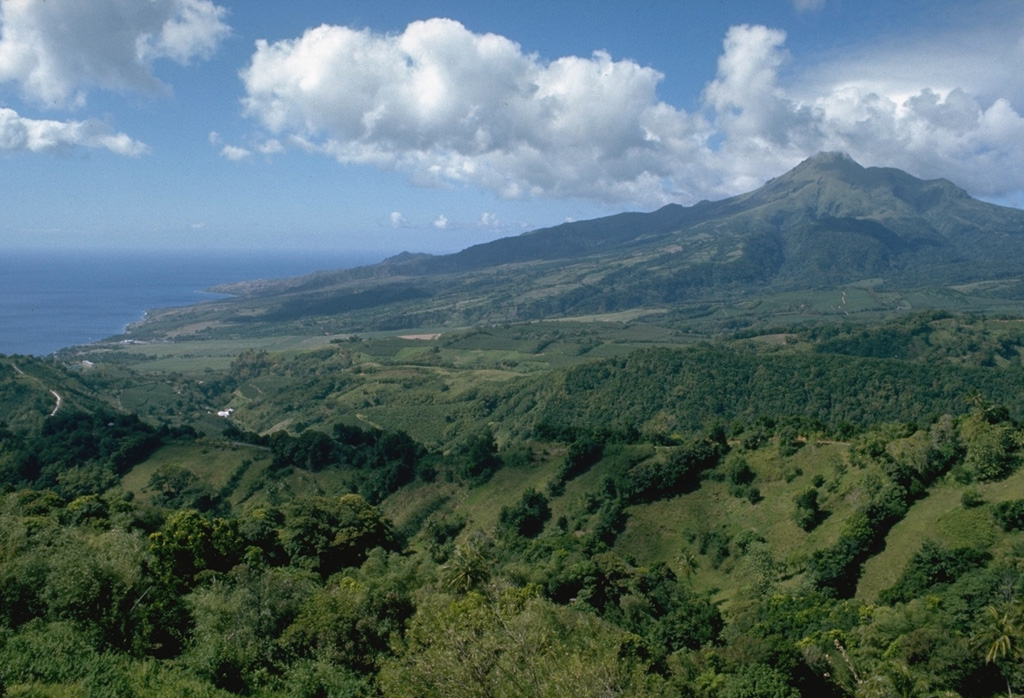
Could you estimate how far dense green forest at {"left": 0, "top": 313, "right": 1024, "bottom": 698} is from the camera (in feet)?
67.1

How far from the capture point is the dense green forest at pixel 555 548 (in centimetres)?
2045

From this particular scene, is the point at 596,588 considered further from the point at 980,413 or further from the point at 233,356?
the point at 233,356

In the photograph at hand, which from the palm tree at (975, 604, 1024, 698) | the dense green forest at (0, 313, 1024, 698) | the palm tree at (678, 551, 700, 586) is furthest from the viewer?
the palm tree at (678, 551, 700, 586)

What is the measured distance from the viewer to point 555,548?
139 feet

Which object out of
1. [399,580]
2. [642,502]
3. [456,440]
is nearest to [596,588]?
[399,580]

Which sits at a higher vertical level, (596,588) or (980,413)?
(980,413)

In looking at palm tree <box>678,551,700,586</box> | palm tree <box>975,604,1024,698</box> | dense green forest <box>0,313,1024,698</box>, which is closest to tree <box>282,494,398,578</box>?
dense green forest <box>0,313,1024,698</box>

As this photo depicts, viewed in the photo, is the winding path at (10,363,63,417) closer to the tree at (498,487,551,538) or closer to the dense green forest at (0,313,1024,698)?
the dense green forest at (0,313,1024,698)

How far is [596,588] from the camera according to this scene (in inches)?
1384

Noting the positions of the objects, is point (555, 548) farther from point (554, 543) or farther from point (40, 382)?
point (40, 382)

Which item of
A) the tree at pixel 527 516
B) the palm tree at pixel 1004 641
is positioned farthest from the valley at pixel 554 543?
the tree at pixel 527 516

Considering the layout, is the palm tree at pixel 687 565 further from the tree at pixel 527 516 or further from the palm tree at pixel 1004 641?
the palm tree at pixel 1004 641

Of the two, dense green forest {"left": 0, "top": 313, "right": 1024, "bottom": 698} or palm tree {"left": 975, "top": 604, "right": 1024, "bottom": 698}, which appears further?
palm tree {"left": 975, "top": 604, "right": 1024, "bottom": 698}

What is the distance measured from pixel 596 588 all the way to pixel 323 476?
35.4 m
